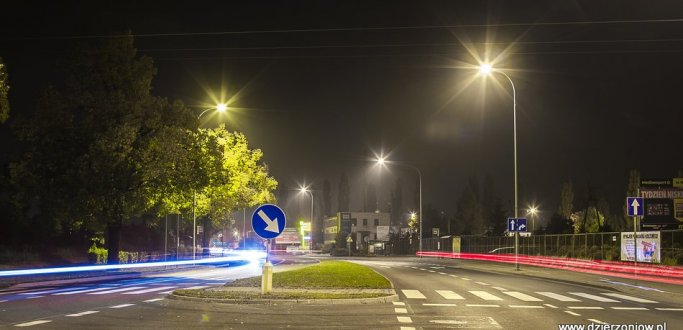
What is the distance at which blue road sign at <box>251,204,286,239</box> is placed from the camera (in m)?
17.3

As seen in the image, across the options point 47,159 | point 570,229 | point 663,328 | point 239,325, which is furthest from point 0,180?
point 570,229

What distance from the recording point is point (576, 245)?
1905 inches

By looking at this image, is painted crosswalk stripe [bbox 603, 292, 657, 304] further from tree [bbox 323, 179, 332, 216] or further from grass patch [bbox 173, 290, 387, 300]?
tree [bbox 323, 179, 332, 216]

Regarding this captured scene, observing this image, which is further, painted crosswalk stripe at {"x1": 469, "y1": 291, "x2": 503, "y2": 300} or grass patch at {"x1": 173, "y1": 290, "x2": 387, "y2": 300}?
painted crosswalk stripe at {"x1": 469, "y1": 291, "x2": 503, "y2": 300}

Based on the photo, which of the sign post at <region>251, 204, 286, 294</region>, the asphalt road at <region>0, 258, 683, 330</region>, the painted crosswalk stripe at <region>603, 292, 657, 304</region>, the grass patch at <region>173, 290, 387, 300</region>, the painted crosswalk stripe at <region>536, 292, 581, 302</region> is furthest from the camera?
the painted crosswalk stripe at <region>536, 292, 581, 302</region>

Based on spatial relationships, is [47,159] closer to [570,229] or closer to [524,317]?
[524,317]

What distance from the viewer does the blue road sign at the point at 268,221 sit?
56.8ft

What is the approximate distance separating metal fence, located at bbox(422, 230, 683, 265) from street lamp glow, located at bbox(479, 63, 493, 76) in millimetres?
14333

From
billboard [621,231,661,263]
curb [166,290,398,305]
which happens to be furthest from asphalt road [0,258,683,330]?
billboard [621,231,661,263]

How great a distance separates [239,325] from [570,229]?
59.5 meters

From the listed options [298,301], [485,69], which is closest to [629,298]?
[298,301]

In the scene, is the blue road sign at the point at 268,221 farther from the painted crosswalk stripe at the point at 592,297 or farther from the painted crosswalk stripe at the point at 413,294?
the painted crosswalk stripe at the point at 592,297

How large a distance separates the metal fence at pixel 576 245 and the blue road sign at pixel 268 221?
1046 inches

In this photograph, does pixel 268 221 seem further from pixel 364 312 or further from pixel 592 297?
pixel 592 297
